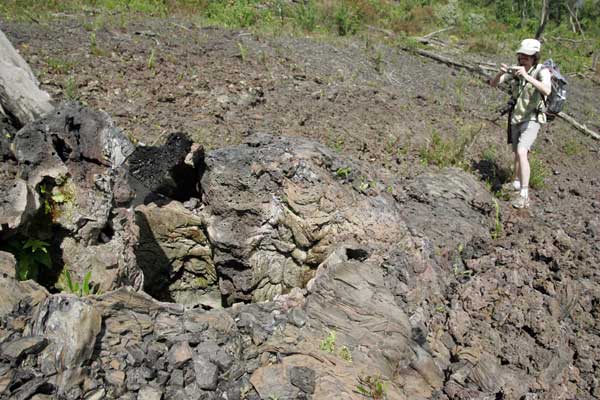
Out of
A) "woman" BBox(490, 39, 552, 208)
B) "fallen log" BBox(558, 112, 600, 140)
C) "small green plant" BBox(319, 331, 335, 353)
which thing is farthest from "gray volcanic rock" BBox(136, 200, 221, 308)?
"fallen log" BBox(558, 112, 600, 140)

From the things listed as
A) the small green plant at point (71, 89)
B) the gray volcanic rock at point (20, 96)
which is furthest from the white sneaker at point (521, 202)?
the small green plant at point (71, 89)

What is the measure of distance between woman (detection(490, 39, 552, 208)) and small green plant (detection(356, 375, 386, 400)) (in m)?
3.35

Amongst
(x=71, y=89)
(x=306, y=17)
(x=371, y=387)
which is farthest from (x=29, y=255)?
(x=306, y=17)

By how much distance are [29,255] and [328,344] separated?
206 centimetres

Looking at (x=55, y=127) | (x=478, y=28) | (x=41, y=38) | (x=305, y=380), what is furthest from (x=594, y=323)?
(x=478, y=28)

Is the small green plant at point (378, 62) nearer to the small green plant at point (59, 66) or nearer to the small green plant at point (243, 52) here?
the small green plant at point (243, 52)

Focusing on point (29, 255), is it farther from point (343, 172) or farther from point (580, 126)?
point (580, 126)

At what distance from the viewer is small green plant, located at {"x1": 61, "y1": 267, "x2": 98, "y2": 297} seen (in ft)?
10.2

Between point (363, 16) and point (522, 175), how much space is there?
971 centimetres

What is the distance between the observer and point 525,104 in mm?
5363

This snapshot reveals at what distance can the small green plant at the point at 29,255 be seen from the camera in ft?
10.0

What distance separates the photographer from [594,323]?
3949mm

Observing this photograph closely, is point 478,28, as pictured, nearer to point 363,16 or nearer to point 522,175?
point 363,16

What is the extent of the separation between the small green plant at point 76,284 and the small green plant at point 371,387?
184cm
